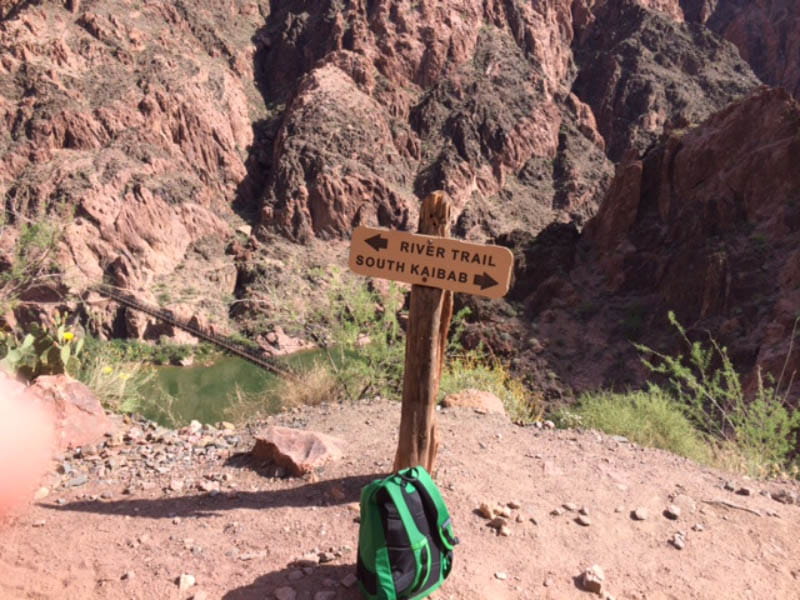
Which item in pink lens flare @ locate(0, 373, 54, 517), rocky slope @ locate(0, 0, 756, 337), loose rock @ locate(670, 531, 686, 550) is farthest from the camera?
rocky slope @ locate(0, 0, 756, 337)

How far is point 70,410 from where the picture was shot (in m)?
4.28

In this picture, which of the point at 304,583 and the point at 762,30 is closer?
the point at 304,583

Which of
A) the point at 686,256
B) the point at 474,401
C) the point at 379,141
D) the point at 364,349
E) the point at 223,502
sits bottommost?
the point at 223,502

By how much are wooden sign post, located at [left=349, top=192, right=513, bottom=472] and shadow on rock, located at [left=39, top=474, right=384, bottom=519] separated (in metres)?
0.41

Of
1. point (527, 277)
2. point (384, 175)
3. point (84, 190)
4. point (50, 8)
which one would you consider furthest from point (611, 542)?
point (50, 8)

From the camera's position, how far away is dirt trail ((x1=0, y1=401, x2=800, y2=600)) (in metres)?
2.66

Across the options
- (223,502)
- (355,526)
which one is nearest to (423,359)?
(355,526)

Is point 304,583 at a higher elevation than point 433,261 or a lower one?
lower

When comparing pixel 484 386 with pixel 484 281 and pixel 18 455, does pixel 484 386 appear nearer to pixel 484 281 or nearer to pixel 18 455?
pixel 484 281

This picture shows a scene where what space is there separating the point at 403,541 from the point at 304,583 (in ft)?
1.86

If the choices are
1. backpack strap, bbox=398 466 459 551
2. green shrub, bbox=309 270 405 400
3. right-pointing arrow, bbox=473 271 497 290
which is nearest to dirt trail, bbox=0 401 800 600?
backpack strap, bbox=398 466 459 551

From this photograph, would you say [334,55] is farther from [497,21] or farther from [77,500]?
[77,500]

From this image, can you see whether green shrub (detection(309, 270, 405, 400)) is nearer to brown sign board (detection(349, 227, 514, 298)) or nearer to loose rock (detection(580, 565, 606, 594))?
brown sign board (detection(349, 227, 514, 298))

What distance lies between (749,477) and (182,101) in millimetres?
47039
